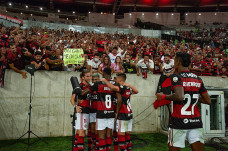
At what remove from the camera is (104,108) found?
5.00 metres

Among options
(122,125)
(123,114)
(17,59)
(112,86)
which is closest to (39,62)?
(17,59)

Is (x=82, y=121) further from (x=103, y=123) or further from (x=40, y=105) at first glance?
(x=40, y=105)

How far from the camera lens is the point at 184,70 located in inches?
132

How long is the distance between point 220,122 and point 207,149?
182cm

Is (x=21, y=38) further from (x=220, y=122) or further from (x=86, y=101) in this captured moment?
(x=220, y=122)

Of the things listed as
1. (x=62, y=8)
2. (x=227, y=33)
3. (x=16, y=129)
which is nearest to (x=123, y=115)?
(x=16, y=129)

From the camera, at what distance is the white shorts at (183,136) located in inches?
127

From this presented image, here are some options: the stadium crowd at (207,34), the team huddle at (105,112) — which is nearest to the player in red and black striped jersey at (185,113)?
the team huddle at (105,112)

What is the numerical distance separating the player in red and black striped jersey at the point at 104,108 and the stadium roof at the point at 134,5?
142ft

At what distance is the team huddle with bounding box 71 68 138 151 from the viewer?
16.1 feet

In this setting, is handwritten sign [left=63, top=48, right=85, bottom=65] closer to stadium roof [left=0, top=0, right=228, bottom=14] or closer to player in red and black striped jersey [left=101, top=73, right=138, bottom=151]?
player in red and black striped jersey [left=101, top=73, right=138, bottom=151]

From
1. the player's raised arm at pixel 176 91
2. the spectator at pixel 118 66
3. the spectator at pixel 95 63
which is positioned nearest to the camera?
the player's raised arm at pixel 176 91

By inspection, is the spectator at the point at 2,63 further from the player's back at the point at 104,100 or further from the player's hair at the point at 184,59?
the player's hair at the point at 184,59

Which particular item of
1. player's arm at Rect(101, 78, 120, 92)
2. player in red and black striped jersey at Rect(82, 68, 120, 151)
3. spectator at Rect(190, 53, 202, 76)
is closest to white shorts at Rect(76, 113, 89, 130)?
player in red and black striped jersey at Rect(82, 68, 120, 151)
